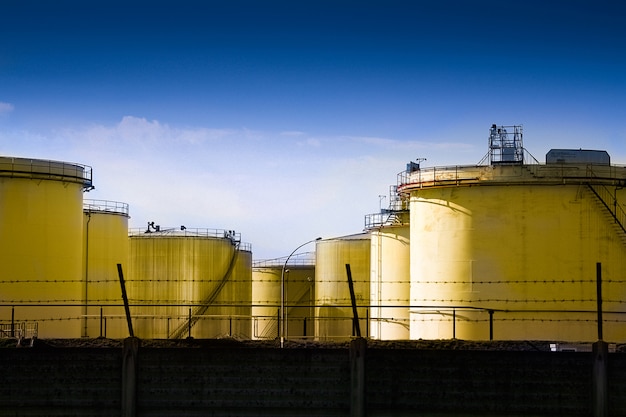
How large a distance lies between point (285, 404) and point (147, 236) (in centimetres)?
3217

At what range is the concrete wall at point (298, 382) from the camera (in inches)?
773

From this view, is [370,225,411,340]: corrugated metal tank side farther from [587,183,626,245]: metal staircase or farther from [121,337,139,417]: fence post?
[121,337,139,417]: fence post

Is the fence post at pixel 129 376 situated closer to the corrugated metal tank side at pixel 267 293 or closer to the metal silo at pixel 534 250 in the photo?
the metal silo at pixel 534 250

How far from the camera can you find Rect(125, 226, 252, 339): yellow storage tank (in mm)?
49094

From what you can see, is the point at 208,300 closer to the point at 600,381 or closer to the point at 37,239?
the point at 37,239

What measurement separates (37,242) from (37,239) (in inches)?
4.1

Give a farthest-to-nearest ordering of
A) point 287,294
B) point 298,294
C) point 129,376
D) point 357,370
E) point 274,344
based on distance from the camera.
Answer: point 298,294 → point 287,294 → point 274,344 → point 129,376 → point 357,370

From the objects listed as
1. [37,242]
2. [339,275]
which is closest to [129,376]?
[37,242]

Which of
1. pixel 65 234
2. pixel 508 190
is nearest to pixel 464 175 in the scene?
pixel 508 190

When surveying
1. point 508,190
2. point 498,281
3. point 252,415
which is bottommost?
point 252,415

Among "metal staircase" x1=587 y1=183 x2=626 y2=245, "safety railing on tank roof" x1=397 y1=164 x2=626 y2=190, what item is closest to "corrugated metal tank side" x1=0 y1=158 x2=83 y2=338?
"safety railing on tank roof" x1=397 y1=164 x2=626 y2=190

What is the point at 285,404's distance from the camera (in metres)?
19.9

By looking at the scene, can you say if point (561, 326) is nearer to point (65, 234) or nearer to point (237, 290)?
point (65, 234)

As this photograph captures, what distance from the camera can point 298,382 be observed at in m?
20.0
